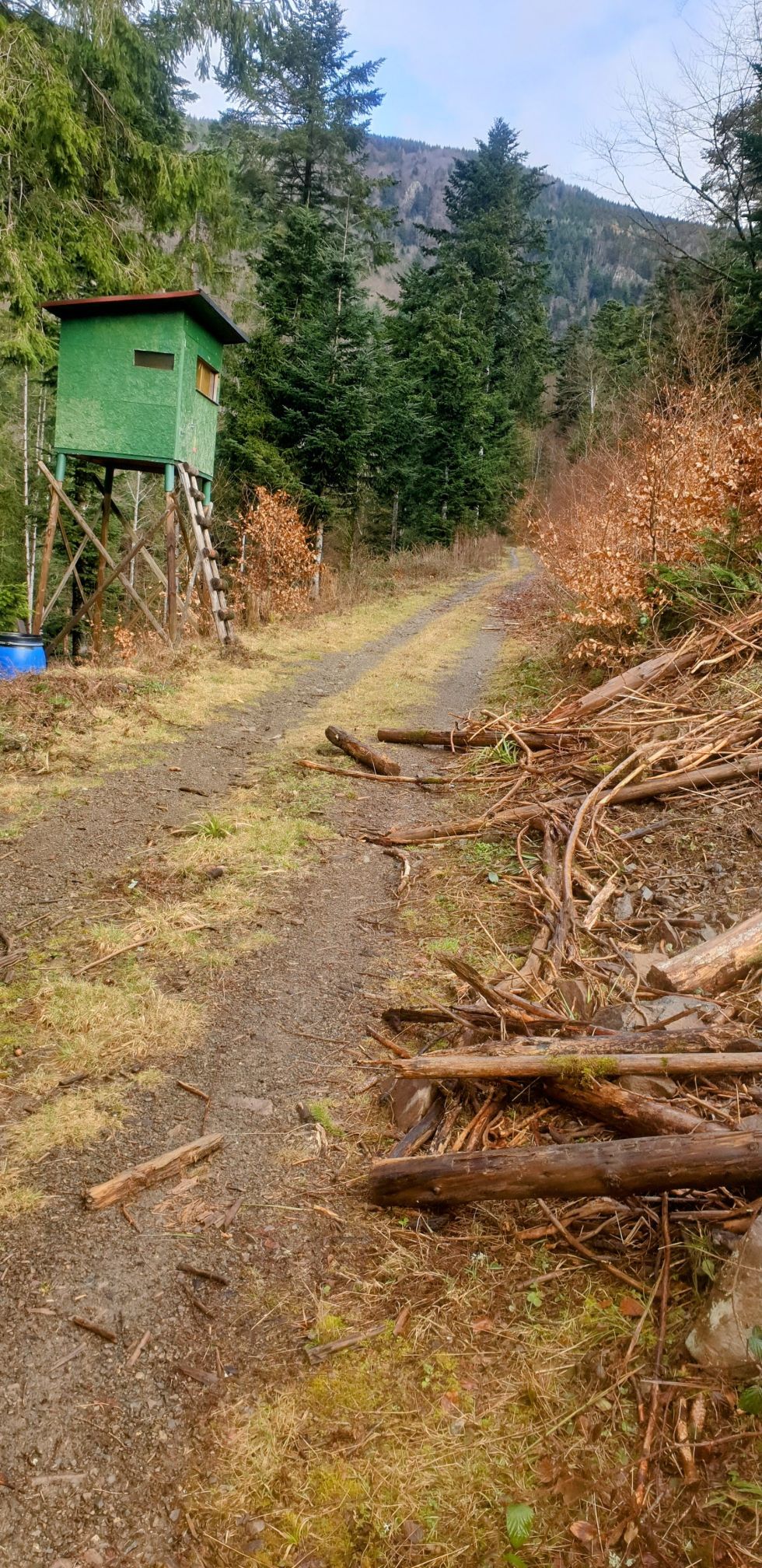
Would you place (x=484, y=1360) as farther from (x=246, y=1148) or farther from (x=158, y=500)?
(x=158, y=500)

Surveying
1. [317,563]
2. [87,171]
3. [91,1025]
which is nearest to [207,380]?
[87,171]

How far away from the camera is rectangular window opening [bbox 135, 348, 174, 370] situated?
1217 centimetres

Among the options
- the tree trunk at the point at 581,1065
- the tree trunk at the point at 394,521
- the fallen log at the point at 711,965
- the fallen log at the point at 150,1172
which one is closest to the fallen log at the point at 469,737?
the fallen log at the point at 711,965

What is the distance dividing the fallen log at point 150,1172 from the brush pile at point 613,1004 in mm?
648

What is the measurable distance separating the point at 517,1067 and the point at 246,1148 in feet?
3.29

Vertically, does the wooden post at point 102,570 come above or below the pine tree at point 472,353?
below

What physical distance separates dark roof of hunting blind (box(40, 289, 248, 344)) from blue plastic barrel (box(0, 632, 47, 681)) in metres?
5.11

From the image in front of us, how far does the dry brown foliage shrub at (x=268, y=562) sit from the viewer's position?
16.0 metres

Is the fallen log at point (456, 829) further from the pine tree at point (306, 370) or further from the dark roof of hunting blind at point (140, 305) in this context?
the pine tree at point (306, 370)

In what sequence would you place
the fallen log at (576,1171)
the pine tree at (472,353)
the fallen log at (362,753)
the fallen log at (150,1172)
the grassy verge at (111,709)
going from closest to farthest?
the fallen log at (576,1171) < the fallen log at (150,1172) < the grassy verge at (111,709) < the fallen log at (362,753) < the pine tree at (472,353)

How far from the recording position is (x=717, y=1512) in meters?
1.73

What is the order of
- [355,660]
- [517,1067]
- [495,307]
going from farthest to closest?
Result: [495,307] → [355,660] → [517,1067]

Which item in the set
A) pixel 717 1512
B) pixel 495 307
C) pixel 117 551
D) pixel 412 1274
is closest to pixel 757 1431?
pixel 717 1512

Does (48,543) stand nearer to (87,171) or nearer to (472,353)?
(87,171)
